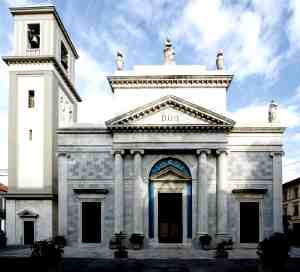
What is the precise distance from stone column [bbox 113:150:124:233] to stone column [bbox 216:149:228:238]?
6844 mm

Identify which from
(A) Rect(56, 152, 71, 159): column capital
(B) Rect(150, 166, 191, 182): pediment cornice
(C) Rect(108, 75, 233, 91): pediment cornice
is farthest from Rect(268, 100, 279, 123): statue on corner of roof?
(A) Rect(56, 152, 71, 159): column capital

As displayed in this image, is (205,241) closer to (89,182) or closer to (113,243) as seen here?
(113,243)

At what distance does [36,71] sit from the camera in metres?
31.0

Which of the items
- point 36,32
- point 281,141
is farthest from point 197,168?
point 36,32

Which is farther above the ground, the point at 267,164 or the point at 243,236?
the point at 267,164

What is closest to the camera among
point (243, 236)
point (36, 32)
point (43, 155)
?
point (243, 236)

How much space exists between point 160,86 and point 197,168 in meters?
7.53

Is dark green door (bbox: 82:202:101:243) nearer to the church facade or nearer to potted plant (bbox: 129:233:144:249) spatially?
the church facade

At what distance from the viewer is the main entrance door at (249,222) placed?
1083 inches

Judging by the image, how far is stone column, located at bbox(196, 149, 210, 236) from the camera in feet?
87.2

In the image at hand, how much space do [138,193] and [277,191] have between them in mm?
10003

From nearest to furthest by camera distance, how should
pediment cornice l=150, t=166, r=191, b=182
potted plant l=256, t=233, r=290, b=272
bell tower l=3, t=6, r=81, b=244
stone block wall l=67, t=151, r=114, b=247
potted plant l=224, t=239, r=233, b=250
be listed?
potted plant l=256, t=233, r=290, b=272 → potted plant l=224, t=239, r=233, b=250 → stone block wall l=67, t=151, r=114, b=247 → pediment cornice l=150, t=166, r=191, b=182 → bell tower l=3, t=6, r=81, b=244

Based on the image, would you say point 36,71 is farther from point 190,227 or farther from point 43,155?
point 190,227

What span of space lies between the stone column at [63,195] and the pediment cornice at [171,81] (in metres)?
7.32
